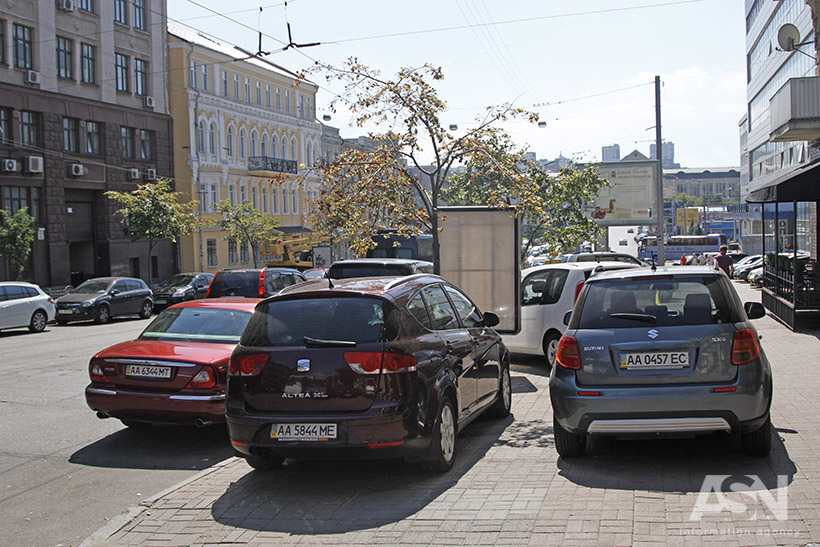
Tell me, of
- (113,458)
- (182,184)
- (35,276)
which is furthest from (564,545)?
(182,184)

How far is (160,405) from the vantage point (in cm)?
785

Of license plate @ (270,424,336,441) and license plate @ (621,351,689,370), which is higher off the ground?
license plate @ (621,351,689,370)

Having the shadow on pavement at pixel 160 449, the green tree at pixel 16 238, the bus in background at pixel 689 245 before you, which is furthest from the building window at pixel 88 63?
the bus in background at pixel 689 245

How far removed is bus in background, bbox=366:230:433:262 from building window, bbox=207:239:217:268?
954 inches

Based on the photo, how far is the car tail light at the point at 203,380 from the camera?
25.7ft

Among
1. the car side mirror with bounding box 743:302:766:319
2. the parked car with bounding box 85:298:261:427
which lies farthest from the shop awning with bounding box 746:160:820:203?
the parked car with bounding box 85:298:261:427

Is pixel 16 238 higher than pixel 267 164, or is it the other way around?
pixel 267 164

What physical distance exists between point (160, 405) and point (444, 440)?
2939mm

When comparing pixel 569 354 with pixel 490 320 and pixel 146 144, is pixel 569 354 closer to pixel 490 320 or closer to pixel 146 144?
pixel 490 320

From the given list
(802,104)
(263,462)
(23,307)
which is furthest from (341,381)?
(23,307)

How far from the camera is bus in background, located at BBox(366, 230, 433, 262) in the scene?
92.7ft

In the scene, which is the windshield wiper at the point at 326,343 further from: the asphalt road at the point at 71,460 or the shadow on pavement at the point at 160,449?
the shadow on pavement at the point at 160,449

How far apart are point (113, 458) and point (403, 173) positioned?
531 centimetres

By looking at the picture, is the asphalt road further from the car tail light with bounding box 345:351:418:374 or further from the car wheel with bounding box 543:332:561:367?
the car wheel with bounding box 543:332:561:367
